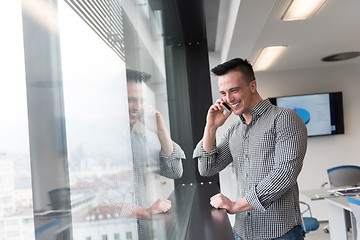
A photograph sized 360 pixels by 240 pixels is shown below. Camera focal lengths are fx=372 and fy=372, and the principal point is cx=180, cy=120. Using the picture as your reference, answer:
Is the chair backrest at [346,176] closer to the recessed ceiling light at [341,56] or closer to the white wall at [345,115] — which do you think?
the white wall at [345,115]

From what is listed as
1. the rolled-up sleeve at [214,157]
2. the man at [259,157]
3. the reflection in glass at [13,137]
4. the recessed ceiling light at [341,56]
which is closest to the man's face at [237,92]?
the man at [259,157]

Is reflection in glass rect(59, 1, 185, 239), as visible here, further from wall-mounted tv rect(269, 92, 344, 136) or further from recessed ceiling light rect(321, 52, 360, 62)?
wall-mounted tv rect(269, 92, 344, 136)

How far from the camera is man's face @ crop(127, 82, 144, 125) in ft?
3.07

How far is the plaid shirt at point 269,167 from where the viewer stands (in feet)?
5.46

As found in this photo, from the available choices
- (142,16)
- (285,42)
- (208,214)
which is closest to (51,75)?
(142,16)

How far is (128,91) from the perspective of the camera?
92 centimetres

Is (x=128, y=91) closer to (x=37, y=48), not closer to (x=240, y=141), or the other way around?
(x=37, y=48)

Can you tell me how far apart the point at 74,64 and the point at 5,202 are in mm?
255

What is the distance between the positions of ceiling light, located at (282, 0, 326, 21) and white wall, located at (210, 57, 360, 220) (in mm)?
3202

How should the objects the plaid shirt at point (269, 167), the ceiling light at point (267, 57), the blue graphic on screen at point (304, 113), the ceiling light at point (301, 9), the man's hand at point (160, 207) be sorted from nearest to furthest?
the man's hand at point (160, 207)
the plaid shirt at point (269, 167)
the ceiling light at point (301, 9)
the ceiling light at point (267, 57)
the blue graphic on screen at point (304, 113)

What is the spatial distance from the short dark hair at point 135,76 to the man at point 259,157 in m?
0.80

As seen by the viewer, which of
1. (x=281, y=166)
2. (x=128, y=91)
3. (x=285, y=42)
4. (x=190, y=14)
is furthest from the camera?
(x=285, y=42)

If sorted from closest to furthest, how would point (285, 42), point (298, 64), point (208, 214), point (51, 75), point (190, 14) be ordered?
point (51, 75) → point (208, 214) → point (190, 14) → point (285, 42) → point (298, 64)

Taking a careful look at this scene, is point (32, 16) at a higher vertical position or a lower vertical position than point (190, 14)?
lower
